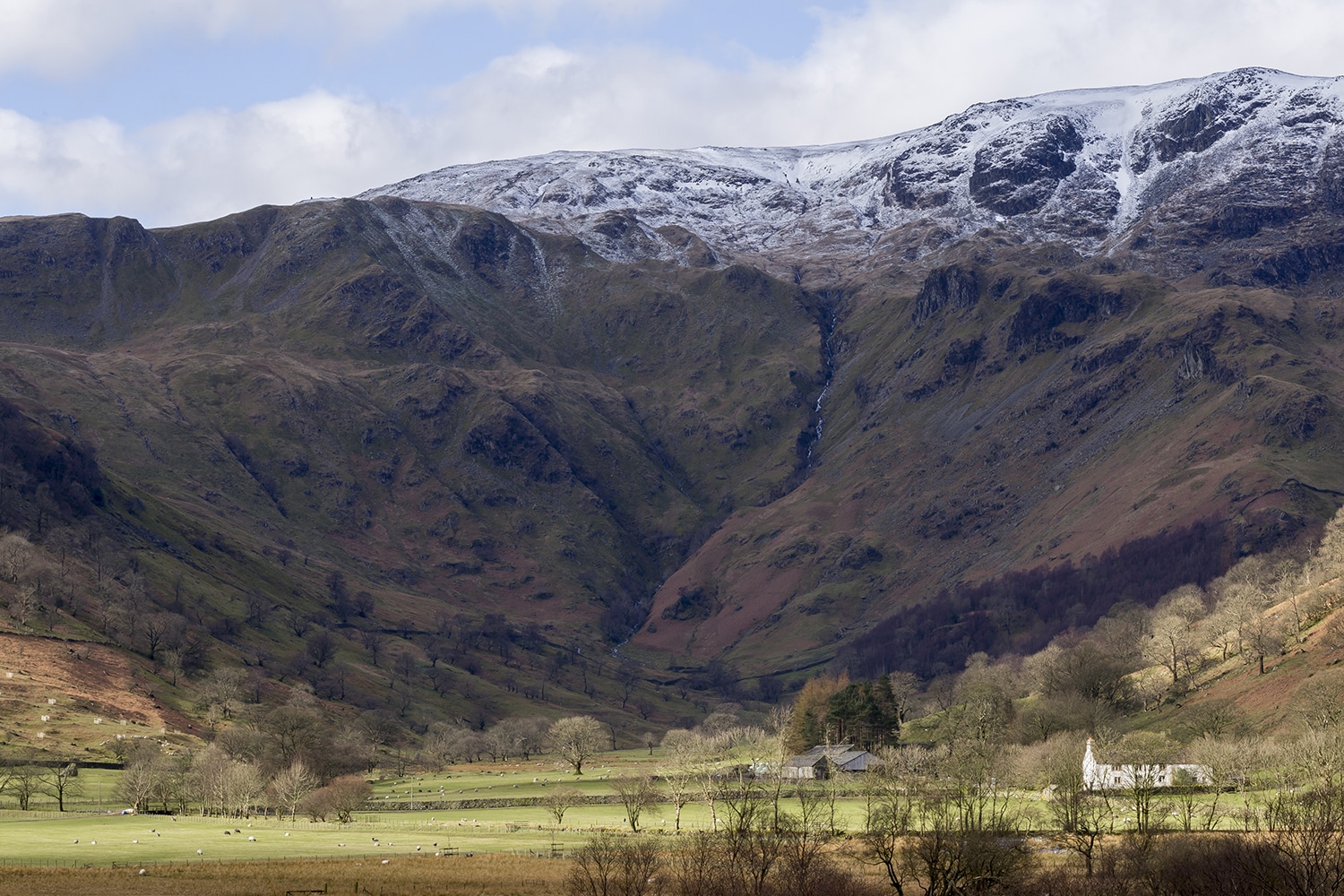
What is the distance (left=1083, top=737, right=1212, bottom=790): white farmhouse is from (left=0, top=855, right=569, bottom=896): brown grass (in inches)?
2338

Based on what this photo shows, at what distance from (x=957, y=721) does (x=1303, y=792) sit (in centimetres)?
7613

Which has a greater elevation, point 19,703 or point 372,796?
point 19,703

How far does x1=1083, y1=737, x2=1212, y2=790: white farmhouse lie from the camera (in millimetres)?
126988

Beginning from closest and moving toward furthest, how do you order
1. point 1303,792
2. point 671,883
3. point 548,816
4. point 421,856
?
1. point 671,883
2. point 421,856
3. point 1303,792
4. point 548,816

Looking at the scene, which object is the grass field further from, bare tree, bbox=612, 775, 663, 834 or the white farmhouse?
the white farmhouse

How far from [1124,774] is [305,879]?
8064 centimetres

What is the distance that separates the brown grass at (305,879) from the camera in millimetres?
89125

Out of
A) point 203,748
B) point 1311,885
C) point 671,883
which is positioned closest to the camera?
point 1311,885

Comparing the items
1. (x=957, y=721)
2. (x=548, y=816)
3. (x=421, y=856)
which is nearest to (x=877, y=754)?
(x=957, y=721)

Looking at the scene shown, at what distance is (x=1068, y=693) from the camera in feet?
595

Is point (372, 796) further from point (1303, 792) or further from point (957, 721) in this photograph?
point (1303, 792)

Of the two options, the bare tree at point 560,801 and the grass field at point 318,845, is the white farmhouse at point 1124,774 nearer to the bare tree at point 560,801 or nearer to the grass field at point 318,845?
the grass field at point 318,845

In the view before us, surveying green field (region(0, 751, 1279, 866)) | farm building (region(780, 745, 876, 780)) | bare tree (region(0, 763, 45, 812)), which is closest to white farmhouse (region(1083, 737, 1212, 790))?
green field (region(0, 751, 1279, 866))

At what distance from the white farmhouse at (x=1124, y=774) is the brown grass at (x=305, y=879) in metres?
59.4
